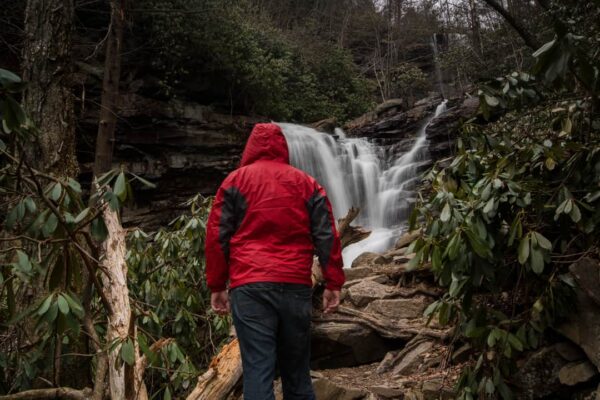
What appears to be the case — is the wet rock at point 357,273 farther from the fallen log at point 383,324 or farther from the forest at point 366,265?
the fallen log at point 383,324

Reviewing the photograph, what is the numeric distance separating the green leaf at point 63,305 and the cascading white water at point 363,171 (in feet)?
35.1

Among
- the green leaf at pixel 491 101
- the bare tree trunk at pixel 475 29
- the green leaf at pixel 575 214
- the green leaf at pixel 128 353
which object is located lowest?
the green leaf at pixel 128 353

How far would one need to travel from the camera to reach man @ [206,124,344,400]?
2514 mm

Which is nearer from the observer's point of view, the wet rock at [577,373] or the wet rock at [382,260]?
the wet rock at [577,373]

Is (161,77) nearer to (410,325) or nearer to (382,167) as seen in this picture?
(382,167)

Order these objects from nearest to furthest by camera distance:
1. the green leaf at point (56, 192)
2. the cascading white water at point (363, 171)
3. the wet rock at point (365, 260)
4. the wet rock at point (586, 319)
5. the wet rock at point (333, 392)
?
the green leaf at point (56, 192)
the wet rock at point (586, 319)
the wet rock at point (333, 392)
the wet rock at point (365, 260)
the cascading white water at point (363, 171)

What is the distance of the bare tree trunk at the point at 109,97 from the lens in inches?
205

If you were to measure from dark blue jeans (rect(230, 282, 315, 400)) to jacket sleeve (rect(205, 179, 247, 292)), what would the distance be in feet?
0.41

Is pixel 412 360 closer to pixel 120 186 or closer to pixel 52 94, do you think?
pixel 120 186

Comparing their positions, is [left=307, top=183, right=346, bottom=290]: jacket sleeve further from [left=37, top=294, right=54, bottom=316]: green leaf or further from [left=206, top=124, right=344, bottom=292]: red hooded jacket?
[left=37, top=294, right=54, bottom=316]: green leaf

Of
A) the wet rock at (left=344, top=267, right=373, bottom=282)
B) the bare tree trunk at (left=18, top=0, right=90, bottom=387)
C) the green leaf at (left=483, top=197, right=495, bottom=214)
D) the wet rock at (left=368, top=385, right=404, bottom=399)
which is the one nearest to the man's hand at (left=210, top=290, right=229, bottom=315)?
the bare tree trunk at (left=18, top=0, right=90, bottom=387)

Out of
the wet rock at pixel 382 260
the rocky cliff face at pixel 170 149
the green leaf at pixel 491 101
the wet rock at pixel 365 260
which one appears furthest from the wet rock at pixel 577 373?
the rocky cliff face at pixel 170 149

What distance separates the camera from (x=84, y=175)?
11453mm

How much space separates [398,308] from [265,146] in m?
3.08
